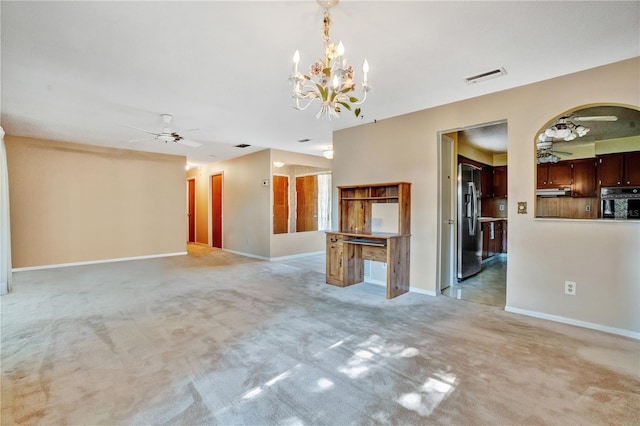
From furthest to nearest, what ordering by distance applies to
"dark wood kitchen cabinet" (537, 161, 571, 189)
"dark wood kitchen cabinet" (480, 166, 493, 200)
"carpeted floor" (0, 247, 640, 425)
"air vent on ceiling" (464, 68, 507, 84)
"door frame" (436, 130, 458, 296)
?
"dark wood kitchen cabinet" (480, 166, 493, 200) → "dark wood kitchen cabinet" (537, 161, 571, 189) → "door frame" (436, 130, 458, 296) → "air vent on ceiling" (464, 68, 507, 84) → "carpeted floor" (0, 247, 640, 425)

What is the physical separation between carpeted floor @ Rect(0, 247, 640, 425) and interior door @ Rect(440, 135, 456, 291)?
2.23 ft

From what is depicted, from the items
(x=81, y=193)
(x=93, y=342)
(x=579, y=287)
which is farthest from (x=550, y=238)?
(x=81, y=193)

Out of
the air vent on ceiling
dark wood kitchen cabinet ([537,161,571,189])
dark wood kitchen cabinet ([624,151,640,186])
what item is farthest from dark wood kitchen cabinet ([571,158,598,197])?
the air vent on ceiling

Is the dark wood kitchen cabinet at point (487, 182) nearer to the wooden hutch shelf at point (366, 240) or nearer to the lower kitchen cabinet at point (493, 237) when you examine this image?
the lower kitchen cabinet at point (493, 237)

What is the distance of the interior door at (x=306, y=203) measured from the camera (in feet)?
24.6

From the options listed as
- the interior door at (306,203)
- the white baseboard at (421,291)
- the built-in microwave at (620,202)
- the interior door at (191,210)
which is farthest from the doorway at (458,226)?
the interior door at (191,210)

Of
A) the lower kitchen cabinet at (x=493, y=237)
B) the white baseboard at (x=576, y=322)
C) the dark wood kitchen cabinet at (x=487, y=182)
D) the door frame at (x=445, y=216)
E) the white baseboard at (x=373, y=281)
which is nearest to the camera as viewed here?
the white baseboard at (x=576, y=322)

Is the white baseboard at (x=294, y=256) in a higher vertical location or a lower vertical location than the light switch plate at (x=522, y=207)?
lower

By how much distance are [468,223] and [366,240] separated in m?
2.00

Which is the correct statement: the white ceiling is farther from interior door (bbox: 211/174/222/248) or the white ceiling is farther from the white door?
interior door (bbox: 211/174/222/248)

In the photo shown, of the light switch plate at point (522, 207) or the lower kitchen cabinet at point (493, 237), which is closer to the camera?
the light switch plate at point (522, 207)

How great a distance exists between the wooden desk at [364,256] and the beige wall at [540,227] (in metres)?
0.26

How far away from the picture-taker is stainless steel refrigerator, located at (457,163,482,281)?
183 inches

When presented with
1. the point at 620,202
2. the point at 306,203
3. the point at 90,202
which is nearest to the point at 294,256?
the point at 306,203
